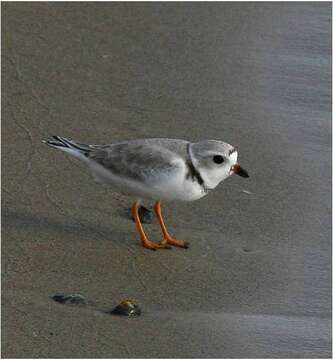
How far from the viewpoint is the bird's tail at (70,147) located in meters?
6.41

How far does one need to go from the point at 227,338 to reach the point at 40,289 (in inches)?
41.1

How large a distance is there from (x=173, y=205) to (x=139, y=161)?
0.65 meters

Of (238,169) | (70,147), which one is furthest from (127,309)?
(70,147)

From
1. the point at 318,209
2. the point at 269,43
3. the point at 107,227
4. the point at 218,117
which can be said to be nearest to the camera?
the point at 107,227

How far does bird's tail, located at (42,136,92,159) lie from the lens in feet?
21.0

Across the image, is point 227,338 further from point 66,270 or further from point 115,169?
point 115,169

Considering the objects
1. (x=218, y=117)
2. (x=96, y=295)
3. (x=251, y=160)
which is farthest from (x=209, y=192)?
(x=96, y=295)

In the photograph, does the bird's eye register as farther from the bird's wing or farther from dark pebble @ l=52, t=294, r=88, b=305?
dark pebble @ l=52, t=294, r=88, b=305

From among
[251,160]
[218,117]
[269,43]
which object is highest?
[269,43]

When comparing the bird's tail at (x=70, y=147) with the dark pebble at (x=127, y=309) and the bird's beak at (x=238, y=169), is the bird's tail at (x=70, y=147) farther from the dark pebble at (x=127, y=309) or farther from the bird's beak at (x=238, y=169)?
the dark pebble at (x=127, y=309)

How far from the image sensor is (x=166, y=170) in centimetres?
615

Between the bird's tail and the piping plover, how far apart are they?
0.52 feet

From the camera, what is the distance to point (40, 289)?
5.30 metres

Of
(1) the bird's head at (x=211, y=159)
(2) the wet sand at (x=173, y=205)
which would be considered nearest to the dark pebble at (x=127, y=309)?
(2) the wet sand at (x=173, y=205)
